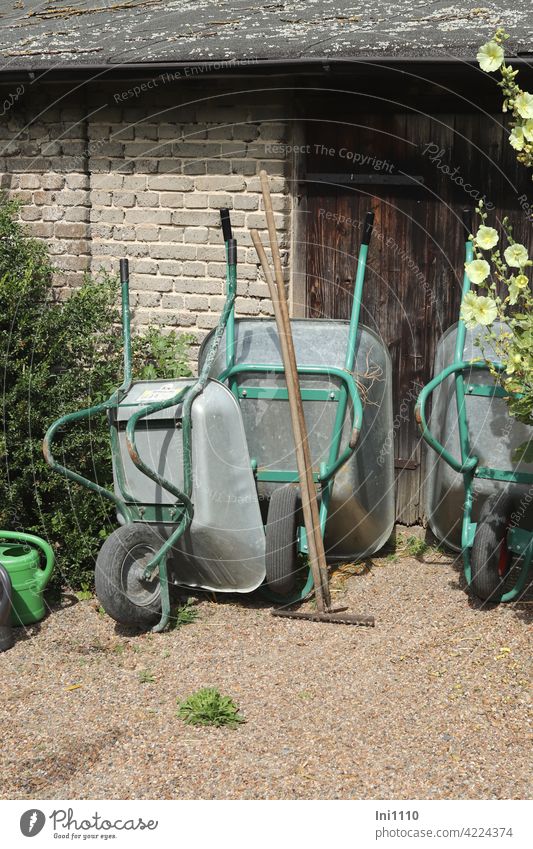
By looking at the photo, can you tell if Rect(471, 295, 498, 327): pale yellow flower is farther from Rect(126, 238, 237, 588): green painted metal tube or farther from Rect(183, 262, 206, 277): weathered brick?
Rect(183, 262, 206, 277): weathered brick

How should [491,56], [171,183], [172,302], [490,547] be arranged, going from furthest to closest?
[172,302] → [171,183] → [490,547] → [491,56]

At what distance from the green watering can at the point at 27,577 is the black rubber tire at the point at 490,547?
80.5 inches

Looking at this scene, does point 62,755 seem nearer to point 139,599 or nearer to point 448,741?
point 139,599

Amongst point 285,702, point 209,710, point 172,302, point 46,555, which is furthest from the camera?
point 172,302

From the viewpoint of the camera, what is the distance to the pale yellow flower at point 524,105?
4.21 m

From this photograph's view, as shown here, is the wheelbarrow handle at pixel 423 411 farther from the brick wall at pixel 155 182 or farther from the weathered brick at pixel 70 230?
the weathered brick at pixel 70 230

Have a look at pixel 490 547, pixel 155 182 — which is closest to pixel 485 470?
pixel 490 547

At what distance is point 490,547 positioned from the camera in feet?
15.1

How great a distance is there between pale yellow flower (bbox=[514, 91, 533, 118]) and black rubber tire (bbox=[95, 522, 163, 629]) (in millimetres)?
2535

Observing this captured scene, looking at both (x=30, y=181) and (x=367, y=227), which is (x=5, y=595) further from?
(x=30, y=181)

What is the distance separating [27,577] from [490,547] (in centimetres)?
222

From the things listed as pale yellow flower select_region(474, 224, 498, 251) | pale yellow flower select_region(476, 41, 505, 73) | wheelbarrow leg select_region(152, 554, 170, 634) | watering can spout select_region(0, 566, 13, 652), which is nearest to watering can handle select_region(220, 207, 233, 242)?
pale yellow flower select_region(474, 224, 498, 251)

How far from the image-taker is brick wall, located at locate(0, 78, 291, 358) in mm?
5586

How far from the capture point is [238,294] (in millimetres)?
5754
